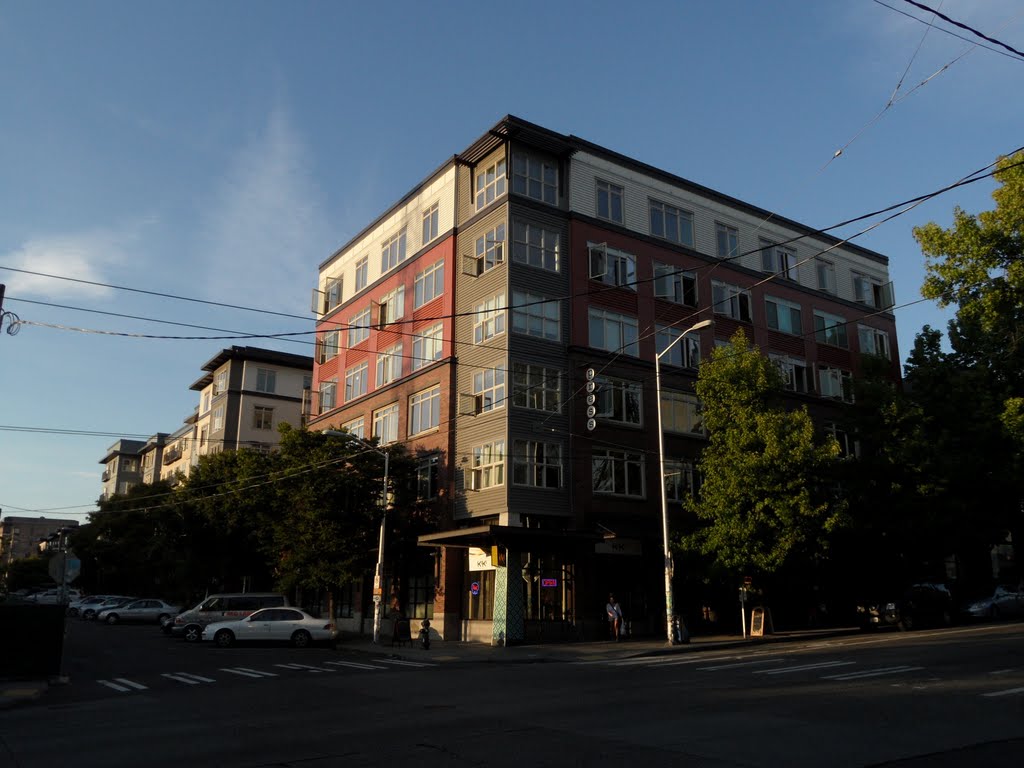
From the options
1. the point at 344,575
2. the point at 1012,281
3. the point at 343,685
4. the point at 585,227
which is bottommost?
the point at 343,685

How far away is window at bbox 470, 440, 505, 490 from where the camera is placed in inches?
1323

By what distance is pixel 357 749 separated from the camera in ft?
33.2

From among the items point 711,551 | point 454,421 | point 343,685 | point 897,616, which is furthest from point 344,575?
point 897,616

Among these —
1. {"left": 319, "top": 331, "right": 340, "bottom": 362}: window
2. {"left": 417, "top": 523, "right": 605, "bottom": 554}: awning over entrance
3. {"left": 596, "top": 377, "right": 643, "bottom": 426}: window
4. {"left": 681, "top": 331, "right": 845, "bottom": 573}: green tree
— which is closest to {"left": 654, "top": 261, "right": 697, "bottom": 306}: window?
{"left": 596, "top": 377, "right": 643, "bottom": 426}: window

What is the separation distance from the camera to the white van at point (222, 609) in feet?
118

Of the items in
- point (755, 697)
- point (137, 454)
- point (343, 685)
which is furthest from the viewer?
point (137, 454)

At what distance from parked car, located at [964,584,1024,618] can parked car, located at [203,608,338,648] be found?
26.9m

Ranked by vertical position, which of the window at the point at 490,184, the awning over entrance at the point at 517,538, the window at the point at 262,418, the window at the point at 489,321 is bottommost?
the awning over entrance at the point at 517,538

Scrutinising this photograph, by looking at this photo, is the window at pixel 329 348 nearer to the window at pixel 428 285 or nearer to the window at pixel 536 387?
the window at pixel 428 285

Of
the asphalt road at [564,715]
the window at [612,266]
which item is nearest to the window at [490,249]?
the window at [612,266]

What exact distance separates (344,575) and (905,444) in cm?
2478

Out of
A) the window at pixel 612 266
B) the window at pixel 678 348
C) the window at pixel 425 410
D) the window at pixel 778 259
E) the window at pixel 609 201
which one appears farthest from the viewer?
the window at pixel 778 259

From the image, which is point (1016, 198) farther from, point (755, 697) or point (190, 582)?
point (190, 582)

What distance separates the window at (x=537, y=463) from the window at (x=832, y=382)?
754 inches
